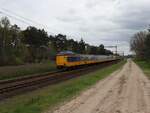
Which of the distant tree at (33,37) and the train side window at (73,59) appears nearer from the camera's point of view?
the train side window at (73,59)

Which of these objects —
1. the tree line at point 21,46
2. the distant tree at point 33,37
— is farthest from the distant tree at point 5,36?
the distant tree at point 33,37

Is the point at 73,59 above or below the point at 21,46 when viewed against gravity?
below

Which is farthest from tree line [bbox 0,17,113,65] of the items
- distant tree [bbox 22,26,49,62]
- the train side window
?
the train side window

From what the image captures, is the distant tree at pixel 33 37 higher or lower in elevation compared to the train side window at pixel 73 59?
higher

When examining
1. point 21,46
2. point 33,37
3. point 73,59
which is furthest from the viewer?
point 33,37

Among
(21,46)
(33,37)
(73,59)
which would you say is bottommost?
(73,59)

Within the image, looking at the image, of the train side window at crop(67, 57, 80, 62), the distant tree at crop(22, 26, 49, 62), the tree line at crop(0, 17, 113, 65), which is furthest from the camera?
the distant tree at crop(22, 26, 49, 62)

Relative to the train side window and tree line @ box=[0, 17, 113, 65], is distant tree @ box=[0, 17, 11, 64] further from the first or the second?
the train side window

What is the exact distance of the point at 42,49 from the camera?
313 feet

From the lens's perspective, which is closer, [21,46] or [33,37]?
[21,46]

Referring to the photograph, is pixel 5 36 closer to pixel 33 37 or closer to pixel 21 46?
pixel 21 46

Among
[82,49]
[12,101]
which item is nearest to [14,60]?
[82,49]

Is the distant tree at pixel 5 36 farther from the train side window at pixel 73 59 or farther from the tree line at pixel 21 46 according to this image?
the train side window at pixel 73 59

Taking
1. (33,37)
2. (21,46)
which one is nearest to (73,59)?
(21,46)
